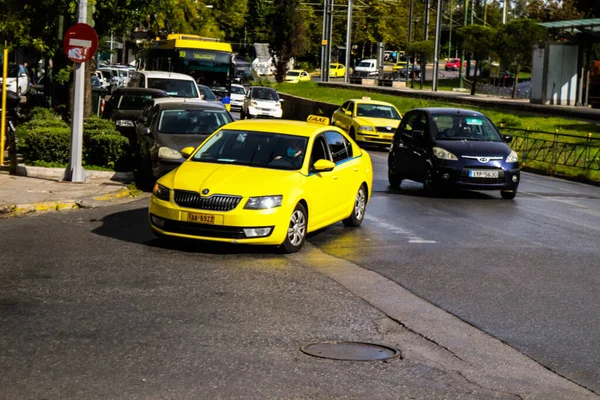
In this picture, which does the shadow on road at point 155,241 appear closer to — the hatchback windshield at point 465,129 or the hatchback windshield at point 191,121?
the hatchback windshield at point 191,121

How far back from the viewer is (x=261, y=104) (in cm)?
4800

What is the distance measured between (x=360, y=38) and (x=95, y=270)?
360ft

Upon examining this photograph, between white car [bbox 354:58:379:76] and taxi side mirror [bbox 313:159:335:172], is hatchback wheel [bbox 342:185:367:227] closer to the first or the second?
taxi side mirror [bbox 313:159:335:172]

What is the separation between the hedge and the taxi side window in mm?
6415

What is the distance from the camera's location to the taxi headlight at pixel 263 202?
39.2 ft

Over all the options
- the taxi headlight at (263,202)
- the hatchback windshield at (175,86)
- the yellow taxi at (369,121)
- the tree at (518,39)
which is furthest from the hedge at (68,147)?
the tree at (518,39)

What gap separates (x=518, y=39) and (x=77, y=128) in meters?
46.4

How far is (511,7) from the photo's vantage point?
185 metres

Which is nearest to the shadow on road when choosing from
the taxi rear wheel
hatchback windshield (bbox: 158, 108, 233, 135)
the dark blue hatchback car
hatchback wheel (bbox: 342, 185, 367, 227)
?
the taxi rear wheel

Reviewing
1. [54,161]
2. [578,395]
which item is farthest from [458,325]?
[54,161]

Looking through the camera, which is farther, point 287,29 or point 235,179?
point 287,29

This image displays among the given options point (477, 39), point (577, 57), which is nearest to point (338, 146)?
point (577, 57)

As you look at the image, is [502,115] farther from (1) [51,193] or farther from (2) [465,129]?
(1) [51,193]

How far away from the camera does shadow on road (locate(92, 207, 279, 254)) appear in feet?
40.8
